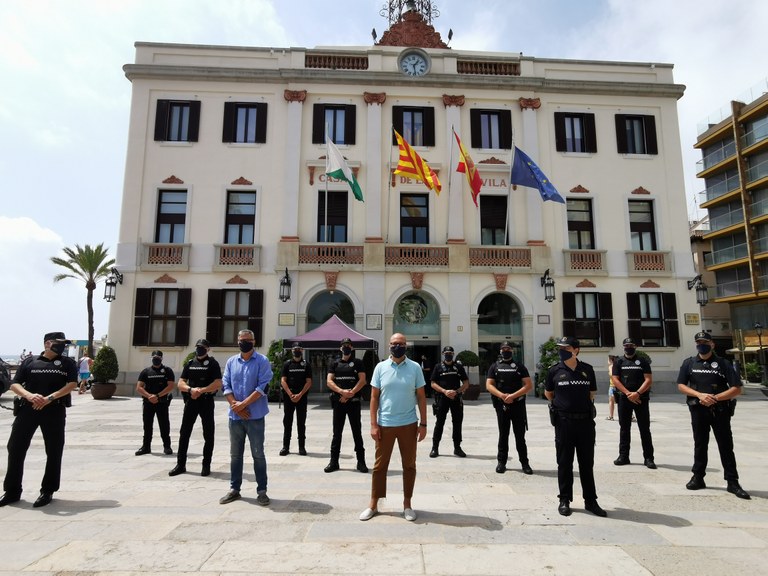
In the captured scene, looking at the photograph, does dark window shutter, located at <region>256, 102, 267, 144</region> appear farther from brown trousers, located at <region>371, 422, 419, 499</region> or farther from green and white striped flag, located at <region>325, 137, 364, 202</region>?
brown trousers, located at <region>371, 422, 419, 499</region>

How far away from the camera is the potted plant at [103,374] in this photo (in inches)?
712

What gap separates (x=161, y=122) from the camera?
832 inches

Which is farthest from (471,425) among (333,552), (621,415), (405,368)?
(333,552)

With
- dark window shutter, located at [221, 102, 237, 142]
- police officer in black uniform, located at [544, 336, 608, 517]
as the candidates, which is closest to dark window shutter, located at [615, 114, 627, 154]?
dark window shutter, located at [221, 102, 237, 142]

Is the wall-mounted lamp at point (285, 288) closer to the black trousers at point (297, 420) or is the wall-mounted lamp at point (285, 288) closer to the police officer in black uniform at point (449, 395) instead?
the black trousers at point (297, 420)

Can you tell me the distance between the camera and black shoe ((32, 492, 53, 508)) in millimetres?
5559

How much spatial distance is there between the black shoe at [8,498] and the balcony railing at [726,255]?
4455 cm

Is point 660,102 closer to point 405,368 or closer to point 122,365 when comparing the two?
point 405,368

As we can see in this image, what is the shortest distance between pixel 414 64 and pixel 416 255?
919 cm

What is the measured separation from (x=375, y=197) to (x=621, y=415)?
14.7 metres

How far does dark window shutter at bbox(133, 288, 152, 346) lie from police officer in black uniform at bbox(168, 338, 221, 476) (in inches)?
542

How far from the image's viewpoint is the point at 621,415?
8.20m

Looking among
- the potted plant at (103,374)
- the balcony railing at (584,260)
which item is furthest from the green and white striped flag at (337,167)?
the potted plant at (103,374)

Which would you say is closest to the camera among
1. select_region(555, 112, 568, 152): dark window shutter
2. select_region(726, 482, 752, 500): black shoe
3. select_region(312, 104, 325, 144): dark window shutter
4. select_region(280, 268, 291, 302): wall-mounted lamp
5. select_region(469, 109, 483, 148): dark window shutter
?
select_region(726, 482, 752, 500): black shoe
